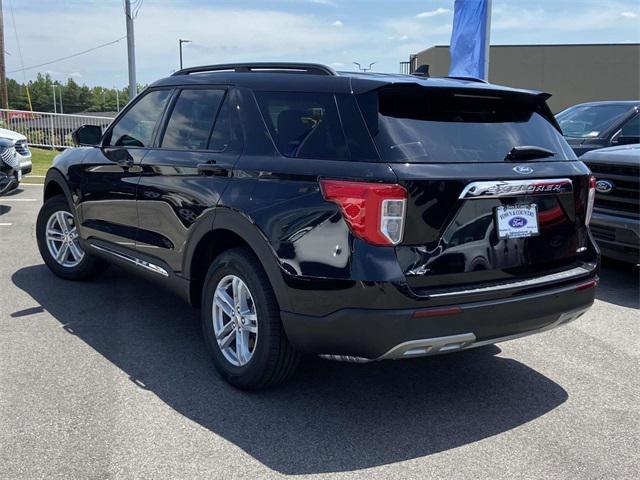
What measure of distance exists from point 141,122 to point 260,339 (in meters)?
2.24

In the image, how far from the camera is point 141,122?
487cm

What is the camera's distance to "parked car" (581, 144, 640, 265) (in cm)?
589

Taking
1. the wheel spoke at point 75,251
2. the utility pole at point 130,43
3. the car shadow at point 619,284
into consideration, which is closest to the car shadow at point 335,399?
the wheel spoke at point 75,251

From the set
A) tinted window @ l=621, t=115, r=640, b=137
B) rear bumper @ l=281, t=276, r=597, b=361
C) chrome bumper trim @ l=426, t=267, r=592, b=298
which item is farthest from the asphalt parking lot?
tinted window @ l=621, t=115, r=640, b=137

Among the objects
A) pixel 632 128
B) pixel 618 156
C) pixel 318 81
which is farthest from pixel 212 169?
pixel 632 128

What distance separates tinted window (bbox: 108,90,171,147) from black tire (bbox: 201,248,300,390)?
1432mm

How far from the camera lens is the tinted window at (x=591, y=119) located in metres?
8.48

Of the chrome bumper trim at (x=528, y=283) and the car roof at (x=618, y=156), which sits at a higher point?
the car roof at (x=618, y=156)

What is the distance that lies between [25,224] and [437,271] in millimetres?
7421

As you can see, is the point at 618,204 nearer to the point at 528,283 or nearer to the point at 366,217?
the point at 528,283

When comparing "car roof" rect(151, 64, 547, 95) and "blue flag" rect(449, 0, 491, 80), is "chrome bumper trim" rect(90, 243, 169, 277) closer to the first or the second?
"car roof" rect(151, 64, 547, 95)

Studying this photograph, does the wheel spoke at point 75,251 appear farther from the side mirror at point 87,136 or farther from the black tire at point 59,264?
the side mirror at point 87,136

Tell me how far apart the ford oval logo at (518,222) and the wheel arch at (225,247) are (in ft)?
3.90

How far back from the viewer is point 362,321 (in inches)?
119
